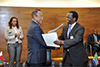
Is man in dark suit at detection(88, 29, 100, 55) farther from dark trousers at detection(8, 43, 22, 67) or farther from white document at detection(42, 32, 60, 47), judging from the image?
white document at detection(42, 32, 60, 47)

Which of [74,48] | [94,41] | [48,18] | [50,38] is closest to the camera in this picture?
[50,38]

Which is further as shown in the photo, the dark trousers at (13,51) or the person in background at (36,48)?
the dark trousers at (13,51)

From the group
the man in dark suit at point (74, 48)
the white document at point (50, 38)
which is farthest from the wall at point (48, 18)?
the white document at point (50, 38)

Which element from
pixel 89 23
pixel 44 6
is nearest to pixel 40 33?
pixel 44 6

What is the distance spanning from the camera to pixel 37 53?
7.55 ft

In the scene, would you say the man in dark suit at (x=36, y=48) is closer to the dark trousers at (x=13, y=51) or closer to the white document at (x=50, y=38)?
the white document at (x=50, y=38)

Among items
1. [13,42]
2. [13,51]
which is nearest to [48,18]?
[13,42]

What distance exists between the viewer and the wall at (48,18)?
6.57 meters

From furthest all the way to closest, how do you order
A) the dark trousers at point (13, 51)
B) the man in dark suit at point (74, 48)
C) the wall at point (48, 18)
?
the wall at point (48, 18) → the dark trousers at point (13, 51) → the man in dark suit at point (74, 48)

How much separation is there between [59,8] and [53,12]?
0.37 m

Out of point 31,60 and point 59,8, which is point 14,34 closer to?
point 31,60

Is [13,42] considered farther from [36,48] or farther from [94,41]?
[94,41]

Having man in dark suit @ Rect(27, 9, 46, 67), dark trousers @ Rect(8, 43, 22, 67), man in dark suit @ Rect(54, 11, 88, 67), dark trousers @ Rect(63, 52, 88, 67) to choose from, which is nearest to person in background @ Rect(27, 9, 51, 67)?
man in dark suit @ Rect(27, 9, 46, 67)

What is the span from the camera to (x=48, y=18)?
687 centimetres
